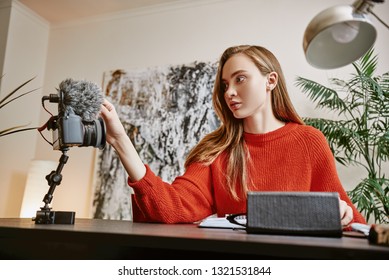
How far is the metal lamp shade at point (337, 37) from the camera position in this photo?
75cm

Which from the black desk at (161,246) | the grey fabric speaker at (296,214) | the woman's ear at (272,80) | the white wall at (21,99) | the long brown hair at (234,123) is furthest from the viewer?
the white wall at (21,99)

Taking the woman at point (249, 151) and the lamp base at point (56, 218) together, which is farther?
the woman at point (249, 151)

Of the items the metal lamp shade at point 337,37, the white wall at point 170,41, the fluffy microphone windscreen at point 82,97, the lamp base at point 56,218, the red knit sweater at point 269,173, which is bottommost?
the lamp base at point 56,218

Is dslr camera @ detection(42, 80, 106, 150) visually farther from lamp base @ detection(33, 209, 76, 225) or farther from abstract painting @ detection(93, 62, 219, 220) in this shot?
abstract painting @ detection(93, 62, 219, 220)

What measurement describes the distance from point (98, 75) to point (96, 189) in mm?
1162

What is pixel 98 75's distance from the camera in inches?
148

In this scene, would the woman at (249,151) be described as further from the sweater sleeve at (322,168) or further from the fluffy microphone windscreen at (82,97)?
the fluffy microphone windscreen at (82,97)

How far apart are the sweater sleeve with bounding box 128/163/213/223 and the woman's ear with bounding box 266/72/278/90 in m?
0.45

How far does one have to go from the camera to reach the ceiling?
12.0 ft

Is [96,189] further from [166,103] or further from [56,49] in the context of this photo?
[56,49]

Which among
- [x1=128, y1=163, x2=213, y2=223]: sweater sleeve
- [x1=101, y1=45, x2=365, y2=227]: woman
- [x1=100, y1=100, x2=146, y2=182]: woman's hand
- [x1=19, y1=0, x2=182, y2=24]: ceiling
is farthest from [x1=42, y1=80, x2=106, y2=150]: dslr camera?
[x1=19, y1=0, x2=182, y2=24]: ceiling

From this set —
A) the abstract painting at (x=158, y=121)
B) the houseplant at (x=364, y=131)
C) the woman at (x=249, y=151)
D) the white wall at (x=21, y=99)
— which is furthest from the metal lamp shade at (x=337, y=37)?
the white wall at (x=21, y=99)

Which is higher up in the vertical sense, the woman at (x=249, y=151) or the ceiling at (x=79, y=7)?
the ceiling at (x=79, y=7)
